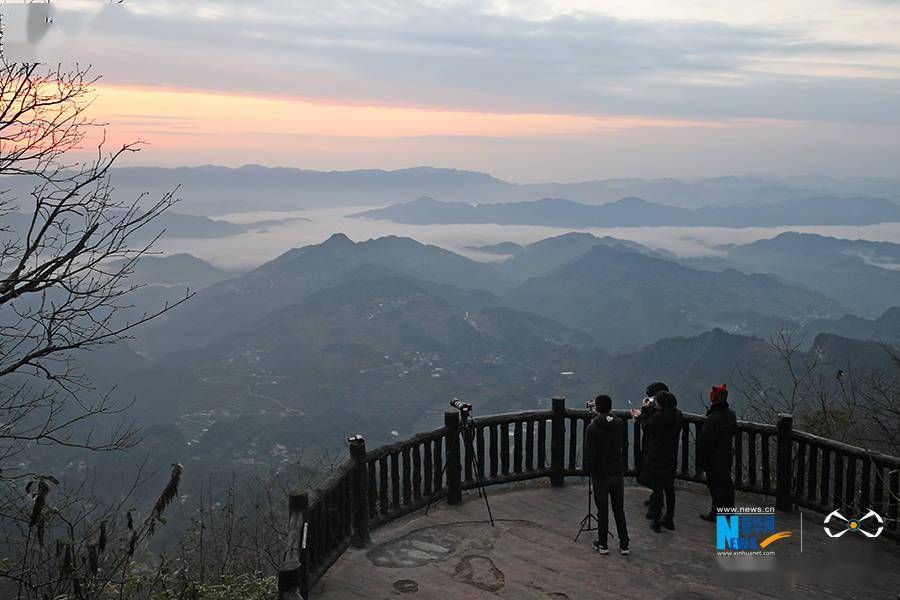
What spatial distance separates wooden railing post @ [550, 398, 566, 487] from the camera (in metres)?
9.93

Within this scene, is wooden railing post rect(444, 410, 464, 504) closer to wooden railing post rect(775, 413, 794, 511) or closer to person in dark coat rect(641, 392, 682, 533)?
person in dark coat rect(641, 392, 682, 533)

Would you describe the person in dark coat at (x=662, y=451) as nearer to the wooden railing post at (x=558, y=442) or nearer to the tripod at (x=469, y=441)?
the wooden railing post at (x=558, y=442)

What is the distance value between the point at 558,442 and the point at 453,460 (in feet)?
5.38

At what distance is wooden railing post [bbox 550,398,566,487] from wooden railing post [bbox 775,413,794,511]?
2754 millimetres

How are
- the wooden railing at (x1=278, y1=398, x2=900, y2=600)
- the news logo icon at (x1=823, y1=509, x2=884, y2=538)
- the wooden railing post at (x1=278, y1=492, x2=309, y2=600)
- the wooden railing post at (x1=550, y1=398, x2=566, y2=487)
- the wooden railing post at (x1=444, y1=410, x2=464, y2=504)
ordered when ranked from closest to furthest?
the wooden railing post at (x1=278, y1=492, x2=309, y2=600) → the wooden railing at (x1=278, y1=398, x2=900, y2=600) → the news logo icon at (x1=823, y1=509, x2=884, y2=538) → the wooden railing post at (x1=444, y1=410, x2=464, y2=504) → the wooden railing post at (x1=550, y1=398, x2=566, y2=487)

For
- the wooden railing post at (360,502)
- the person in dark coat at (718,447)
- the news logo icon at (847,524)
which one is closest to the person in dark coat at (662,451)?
the person in dark coat at (718,447)

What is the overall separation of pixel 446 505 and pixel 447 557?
1.46 metres

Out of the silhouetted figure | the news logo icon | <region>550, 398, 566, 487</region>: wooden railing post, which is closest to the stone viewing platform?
the news logo icon

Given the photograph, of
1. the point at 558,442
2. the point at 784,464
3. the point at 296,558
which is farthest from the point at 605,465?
the point at 296,558

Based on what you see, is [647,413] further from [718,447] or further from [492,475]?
[492,475]

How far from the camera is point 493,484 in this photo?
9906 mm

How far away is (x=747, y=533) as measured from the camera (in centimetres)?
851

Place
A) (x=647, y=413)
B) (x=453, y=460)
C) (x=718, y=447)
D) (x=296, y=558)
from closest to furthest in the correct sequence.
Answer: (x=296, y=558) → (x=718, y=447) → (x=647, y=413) → (x=453, y=460)

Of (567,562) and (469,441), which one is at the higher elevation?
(469,441)
